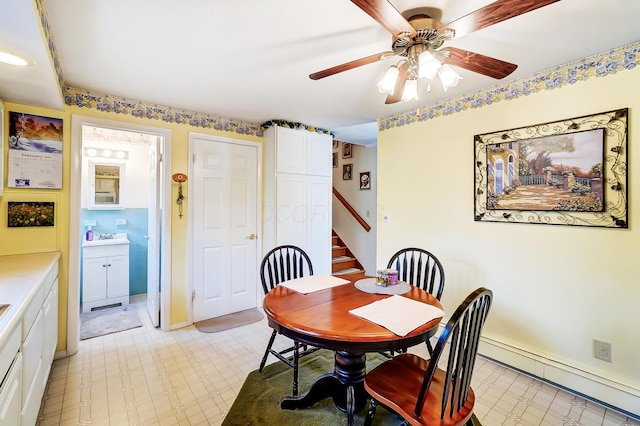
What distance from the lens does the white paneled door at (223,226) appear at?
3119 mm

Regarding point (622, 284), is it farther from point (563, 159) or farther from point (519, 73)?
point (519, 73)

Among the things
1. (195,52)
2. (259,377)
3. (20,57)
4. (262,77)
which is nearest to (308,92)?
(262,77)

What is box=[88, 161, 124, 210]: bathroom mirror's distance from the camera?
3662mm

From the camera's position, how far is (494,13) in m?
1.13

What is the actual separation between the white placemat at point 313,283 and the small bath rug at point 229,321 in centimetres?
141

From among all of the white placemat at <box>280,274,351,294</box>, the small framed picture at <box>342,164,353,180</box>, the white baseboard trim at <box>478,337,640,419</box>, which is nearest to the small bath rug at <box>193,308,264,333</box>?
the white placemat at <box>280,274,351,294</box>

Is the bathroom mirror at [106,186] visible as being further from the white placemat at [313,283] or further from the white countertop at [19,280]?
the white placemat at [313,283]

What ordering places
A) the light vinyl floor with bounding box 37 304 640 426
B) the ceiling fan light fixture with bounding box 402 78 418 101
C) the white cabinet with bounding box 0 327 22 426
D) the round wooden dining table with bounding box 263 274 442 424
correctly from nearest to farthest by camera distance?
the white cabinet with bounding box 0 327 22 426, the round wooden dining table with bounding box 263 274 442 424, the ceiling fan light fixture with bounding box 402 78 418 101, the light vinyl floor with bounding box 37 304 640 426

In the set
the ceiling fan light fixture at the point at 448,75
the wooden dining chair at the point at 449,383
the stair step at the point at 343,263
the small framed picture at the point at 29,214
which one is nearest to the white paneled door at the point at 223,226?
the small framed picture at the point at 29,214

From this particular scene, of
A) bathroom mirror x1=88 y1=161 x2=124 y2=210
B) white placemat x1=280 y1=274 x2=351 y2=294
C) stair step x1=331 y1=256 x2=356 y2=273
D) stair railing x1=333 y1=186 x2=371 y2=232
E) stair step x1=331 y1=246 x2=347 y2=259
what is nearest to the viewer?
white placemat x1=280 y1=274 x2=351 y2=294

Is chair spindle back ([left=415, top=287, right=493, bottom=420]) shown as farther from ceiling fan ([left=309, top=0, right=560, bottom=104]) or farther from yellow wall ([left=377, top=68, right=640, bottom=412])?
yellow wall ([left=377, top=68, right=640, bottom=412])

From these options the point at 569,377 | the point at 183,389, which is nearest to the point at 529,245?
the point at 569,377

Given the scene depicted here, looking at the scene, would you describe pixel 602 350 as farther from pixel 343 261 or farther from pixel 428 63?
pixel 343 261

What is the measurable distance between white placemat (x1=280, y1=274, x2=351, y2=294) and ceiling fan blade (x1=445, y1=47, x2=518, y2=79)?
1.50 m
